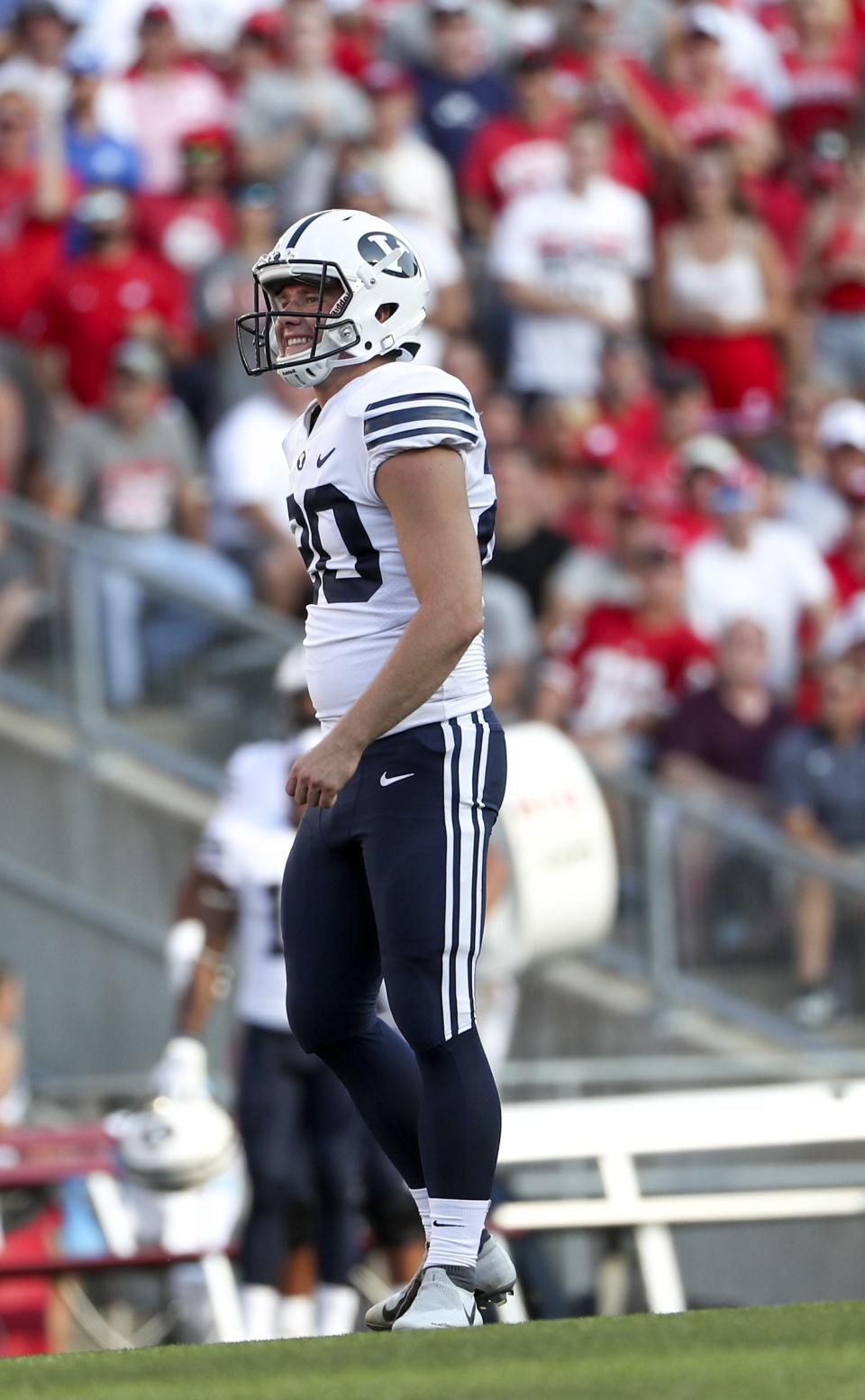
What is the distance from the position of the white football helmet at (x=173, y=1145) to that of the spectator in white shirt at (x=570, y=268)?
16.1ft

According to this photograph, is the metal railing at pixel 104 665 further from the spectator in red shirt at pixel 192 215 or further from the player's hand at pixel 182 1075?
the player's hand at pixel 182 1075

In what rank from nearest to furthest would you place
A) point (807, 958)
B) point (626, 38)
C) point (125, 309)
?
point (807, 958) < point (125, 309) < point (626, 38)

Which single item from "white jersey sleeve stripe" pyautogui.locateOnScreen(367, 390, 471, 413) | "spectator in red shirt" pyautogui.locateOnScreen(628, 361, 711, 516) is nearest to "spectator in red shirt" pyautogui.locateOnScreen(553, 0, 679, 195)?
"spectator in red shirt" pyautogui.locateOnScreen(628, 361, 711, 516)

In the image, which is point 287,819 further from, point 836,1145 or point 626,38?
point 626,38

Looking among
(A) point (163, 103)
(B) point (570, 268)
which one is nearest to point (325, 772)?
(B) point (570, 268)

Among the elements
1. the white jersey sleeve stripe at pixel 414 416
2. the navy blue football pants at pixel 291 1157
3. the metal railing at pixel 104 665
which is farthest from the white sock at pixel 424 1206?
the metal railing at pixel 104 665

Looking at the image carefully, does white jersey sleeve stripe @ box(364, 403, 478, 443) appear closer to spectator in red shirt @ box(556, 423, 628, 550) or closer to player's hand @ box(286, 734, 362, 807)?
player's hand @ box(286, 734, 362, 807)

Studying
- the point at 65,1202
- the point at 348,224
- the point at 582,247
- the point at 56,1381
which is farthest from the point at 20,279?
the point at 56,1381

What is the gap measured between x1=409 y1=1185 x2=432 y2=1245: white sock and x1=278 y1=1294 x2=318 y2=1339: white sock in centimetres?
288

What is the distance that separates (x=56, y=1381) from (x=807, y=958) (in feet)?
19.4

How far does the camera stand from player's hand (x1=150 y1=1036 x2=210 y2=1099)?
697 centimetres

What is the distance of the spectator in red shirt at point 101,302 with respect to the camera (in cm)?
1014

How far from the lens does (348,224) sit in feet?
14.4

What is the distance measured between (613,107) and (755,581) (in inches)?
132
